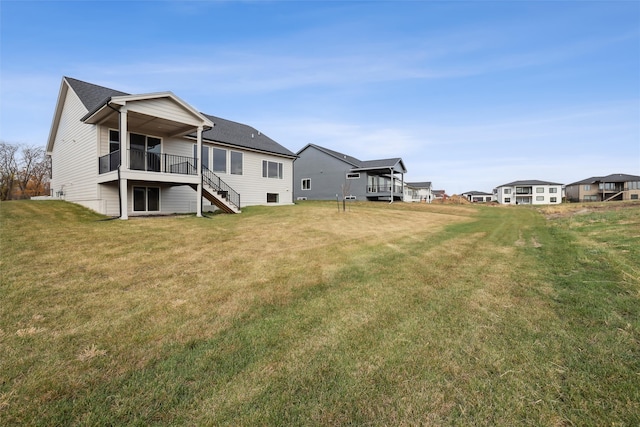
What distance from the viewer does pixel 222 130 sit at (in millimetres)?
20297

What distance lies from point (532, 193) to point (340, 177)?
67059 mm

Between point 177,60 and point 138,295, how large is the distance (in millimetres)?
17822

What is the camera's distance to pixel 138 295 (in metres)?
4.65

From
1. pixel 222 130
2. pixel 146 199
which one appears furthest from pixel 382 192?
pixel 146 199

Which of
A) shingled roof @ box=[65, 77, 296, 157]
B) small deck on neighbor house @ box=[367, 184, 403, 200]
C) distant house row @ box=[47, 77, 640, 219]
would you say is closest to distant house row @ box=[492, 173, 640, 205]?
small deck on neighbor house @ box=[367, 184, 403, 200]

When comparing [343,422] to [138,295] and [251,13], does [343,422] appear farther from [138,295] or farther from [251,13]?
[251,13]

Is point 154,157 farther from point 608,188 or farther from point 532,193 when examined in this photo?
point 608,188

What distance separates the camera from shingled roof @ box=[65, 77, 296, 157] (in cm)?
1534

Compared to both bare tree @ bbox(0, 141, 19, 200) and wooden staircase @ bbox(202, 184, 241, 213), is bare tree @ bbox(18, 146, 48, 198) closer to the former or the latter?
bare tree @ bbox(0, 141, 19, 200)

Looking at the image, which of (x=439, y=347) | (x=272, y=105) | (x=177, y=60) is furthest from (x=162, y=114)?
(x=439, y=347)

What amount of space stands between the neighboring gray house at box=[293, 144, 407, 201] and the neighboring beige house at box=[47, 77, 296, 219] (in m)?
14.7

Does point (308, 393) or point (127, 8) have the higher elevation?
point (127, 8)

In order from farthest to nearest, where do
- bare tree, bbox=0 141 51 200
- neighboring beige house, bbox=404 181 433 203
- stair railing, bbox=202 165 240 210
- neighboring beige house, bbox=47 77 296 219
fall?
1. neighboring beige house, bbox=404 181 433 203
2. bare tree, bbox=0 141 51 200
3. stair railing, bbox=202 165 240 210
4. neighboring beige house, bbox=47 77 296 219

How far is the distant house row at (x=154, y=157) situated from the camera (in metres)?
12.9
